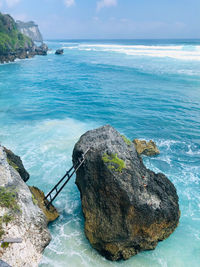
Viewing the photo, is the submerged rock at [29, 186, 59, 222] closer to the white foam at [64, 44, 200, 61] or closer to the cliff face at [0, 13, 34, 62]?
the white foam at [64, 44, 200, 61]

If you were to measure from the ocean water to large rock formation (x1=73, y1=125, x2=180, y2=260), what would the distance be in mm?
1045

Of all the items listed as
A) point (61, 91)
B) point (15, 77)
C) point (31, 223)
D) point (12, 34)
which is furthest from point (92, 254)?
point (12, 34)

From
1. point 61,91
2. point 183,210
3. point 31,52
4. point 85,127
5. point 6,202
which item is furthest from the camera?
point 31,52

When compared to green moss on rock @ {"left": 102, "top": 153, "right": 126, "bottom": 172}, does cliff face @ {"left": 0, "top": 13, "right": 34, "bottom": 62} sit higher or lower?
higher

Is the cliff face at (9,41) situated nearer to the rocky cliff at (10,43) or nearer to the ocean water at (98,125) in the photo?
the rocky cliff at (10,43)

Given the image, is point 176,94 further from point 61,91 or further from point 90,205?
point 90,205

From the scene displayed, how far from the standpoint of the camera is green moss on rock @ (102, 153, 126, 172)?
1003 centimetres

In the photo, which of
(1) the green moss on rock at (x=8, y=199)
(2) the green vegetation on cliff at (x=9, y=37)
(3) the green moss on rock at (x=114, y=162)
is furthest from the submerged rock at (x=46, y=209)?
(2) the green vegetation on cliff at (x=9, y=37)

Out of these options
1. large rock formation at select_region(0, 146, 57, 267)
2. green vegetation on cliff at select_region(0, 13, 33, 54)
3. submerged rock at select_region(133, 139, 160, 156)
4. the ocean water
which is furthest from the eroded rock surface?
green vegetation on cliff at select_region(0, 13, 33, 54)

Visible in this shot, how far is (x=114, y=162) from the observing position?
1022 cm

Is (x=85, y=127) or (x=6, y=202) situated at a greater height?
(x=6, y=202)

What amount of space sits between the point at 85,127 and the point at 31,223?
59.1 feet

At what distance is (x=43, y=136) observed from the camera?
71.8 ft

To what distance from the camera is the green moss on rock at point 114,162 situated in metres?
10.0
